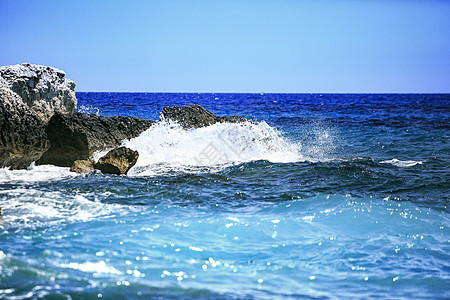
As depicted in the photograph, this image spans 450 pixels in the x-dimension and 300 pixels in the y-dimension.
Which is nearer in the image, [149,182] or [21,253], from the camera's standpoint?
[21,253]

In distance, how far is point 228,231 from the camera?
17.9ft

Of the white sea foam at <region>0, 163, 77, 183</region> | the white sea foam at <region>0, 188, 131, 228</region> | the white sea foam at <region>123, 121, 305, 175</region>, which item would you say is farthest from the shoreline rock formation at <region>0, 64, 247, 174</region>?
the white sea foam at <region>0, 188, 131, 228</region>

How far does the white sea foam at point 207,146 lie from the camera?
419 inches

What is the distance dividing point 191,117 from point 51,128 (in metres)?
4.71

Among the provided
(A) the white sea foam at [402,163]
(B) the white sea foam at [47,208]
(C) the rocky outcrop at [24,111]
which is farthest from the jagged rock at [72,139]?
(A) the white sea foam at [402,163]

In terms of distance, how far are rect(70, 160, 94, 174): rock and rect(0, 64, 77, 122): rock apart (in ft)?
5.57

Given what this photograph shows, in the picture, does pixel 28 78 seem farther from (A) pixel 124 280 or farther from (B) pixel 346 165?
(A) pixel 124 280

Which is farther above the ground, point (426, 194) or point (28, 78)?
point (28, 78)

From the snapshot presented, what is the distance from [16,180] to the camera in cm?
785

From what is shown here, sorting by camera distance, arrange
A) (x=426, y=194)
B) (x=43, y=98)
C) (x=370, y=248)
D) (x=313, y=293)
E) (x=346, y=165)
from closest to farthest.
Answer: (x=313, y=293), (x=370, y=248), (x=426, y=194), (x=346, y=165), (x=43, y=98)

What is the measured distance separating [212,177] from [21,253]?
458 centimetres

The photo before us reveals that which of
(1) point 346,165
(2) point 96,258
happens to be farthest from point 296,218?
(1) point 346,165

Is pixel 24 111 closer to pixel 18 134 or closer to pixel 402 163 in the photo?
pixel 18 134

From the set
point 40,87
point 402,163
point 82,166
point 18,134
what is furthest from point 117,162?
point 402,163
